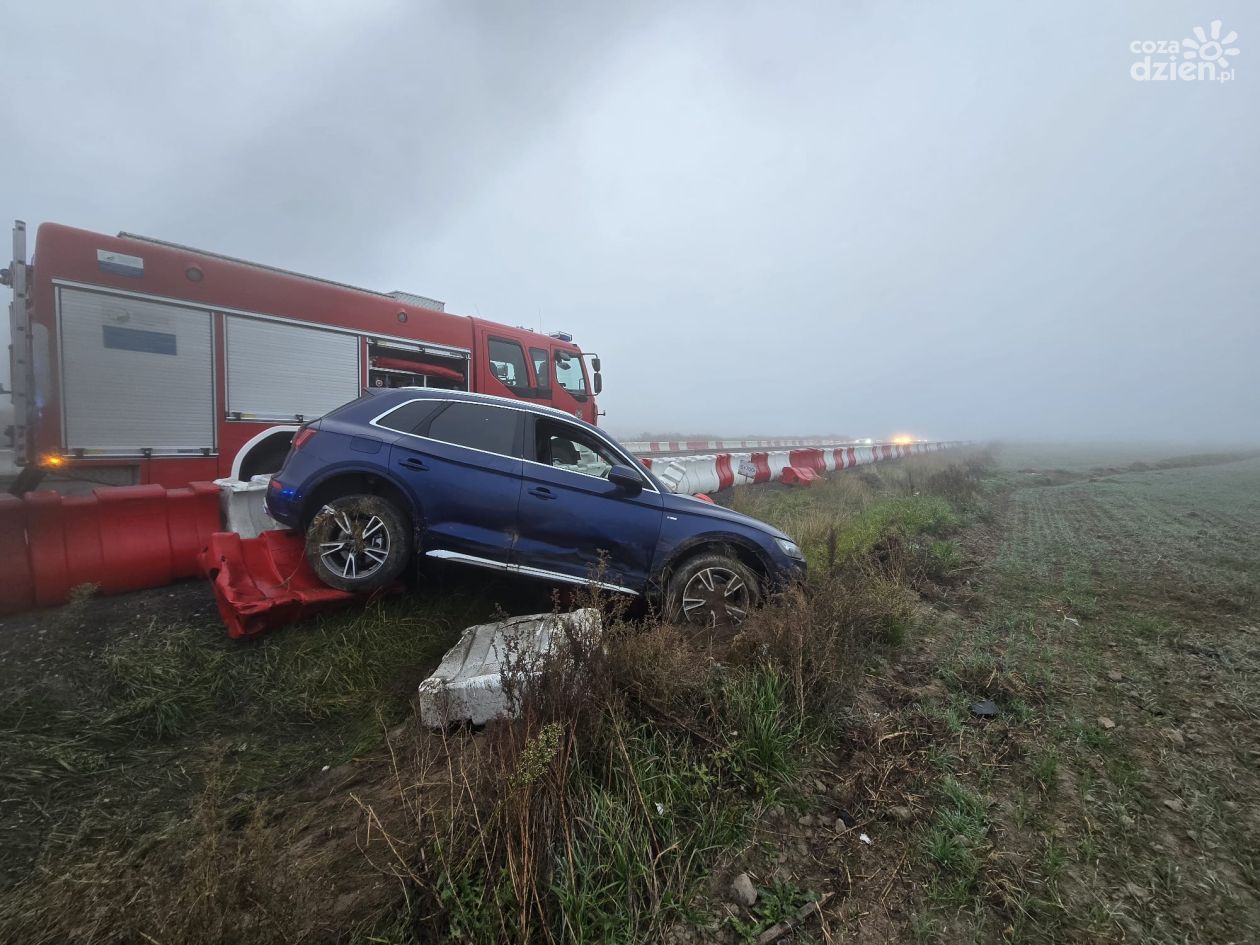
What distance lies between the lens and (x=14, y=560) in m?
3.38

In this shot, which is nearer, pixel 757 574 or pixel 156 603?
pixel 156 603

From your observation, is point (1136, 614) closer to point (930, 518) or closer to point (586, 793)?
point (930, 518)

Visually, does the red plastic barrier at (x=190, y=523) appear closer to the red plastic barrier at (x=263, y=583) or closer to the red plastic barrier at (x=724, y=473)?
the red plastic barrier at (x=263, y=583)

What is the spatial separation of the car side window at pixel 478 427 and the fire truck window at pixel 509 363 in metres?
4.75

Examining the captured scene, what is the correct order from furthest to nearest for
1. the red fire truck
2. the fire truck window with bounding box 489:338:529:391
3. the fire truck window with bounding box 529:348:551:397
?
the fire truck window with bounding box 529:348:551:397 < the fire truck window with bounding box 489:338:529:391 < the red fire truck

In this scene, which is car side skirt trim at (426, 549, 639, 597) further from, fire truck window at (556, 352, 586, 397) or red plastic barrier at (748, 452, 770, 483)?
red plastic barrier at (748, 452, 770, 483)

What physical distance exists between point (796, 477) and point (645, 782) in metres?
10.5

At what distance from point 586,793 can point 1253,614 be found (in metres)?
5.81

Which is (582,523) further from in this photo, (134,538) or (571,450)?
(134,538)

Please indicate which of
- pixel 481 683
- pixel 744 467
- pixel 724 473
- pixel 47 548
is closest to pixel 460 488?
pixel 481 683

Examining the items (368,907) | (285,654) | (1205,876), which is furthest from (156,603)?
(1205,876)

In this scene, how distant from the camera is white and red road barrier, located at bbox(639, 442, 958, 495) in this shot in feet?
28.1

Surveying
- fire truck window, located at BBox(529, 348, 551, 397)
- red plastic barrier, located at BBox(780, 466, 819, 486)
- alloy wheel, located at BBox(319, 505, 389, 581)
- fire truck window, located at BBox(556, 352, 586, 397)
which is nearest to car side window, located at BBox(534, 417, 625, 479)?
alloy wheel, located at BBox(319, 505, 389, 581)

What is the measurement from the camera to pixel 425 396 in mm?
4281
